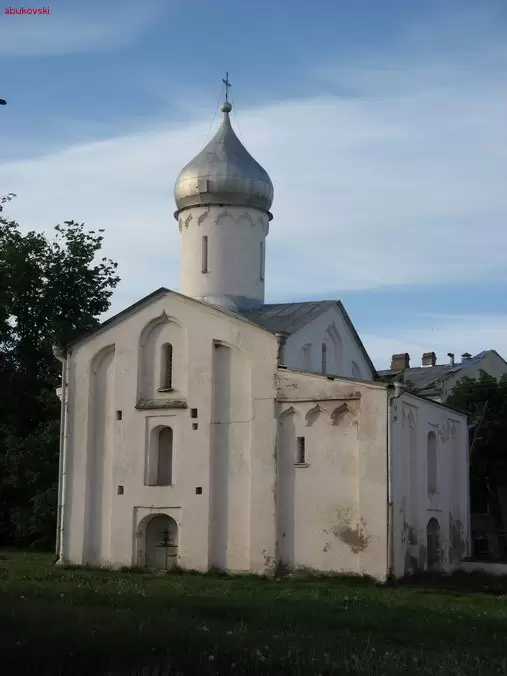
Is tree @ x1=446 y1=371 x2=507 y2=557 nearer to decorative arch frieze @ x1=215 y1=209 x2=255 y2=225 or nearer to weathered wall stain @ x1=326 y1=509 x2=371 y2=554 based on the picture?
weathered wall stain @ x1=326 y1=509 x2=371 y2=554

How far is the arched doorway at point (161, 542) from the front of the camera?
24781mm

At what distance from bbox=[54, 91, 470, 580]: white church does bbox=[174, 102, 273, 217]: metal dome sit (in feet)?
0.18

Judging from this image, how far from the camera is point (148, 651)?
908 cm

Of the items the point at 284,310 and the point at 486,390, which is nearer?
the point at 284,310

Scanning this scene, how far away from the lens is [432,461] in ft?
86.1

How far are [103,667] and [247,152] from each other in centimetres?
2192

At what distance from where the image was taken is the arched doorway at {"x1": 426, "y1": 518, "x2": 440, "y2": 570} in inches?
990

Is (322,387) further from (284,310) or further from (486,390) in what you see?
(486,390)

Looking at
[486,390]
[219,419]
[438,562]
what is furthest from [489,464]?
[219,419]

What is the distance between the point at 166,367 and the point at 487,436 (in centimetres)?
→ 1194

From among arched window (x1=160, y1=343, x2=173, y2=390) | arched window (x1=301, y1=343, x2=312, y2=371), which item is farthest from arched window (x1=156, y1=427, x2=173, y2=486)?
arched window (x1=301, y1=343, x2=312, y2=371)

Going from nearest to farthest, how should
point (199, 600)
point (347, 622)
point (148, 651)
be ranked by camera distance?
point (148, 651)
point (347, 622)
point (199, 600)

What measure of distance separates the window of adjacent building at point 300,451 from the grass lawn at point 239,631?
184 inches

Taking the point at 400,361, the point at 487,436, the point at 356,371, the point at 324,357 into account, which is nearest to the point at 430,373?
the point at 400,361
